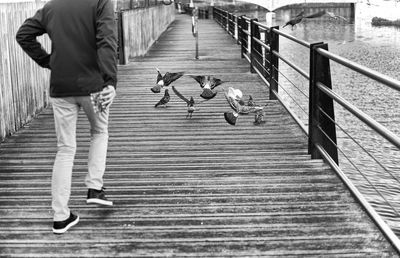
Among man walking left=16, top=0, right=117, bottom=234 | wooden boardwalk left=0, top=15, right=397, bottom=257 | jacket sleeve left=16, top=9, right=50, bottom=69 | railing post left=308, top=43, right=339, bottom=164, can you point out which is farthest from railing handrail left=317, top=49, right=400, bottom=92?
jacket sleeve left=16, top=9, right=50, bottom=69

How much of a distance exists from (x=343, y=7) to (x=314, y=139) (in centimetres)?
9114

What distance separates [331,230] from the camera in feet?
13.5

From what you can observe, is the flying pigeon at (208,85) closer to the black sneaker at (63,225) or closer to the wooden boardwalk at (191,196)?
the wooden boardwalk at (191,196)

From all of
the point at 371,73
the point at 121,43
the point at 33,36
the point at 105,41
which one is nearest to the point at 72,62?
the point at 105,41

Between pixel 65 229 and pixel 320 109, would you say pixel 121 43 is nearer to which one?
pixel 320 109

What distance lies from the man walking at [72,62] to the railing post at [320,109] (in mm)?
2199

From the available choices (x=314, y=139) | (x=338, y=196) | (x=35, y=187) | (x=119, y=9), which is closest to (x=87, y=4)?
(x=35, y=187)

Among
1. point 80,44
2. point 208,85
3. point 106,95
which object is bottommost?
point 208,85

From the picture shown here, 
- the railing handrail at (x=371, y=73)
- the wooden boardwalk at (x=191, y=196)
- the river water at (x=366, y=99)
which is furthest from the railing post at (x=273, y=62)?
the railing handrail at (x=371, y=73)

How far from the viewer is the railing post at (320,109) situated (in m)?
5.64

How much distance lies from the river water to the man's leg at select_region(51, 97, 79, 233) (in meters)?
2.02

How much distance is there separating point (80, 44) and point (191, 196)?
1492mm

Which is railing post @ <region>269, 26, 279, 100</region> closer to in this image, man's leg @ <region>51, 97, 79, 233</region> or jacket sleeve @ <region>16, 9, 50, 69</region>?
jacket sleeve @ <region>16, 9, 50, 69</region>

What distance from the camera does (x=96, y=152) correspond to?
14.3ft
